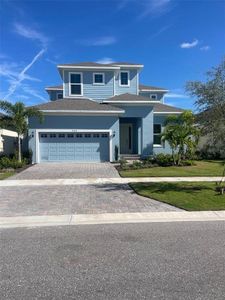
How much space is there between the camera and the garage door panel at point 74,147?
22.8 m

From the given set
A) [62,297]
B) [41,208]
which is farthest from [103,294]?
[41,208]

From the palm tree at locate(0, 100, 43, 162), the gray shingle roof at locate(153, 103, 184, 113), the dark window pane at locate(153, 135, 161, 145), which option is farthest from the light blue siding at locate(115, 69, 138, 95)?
the palm tree at locate(0, 100, 43, 162)

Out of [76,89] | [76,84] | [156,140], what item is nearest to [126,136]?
[156,140]

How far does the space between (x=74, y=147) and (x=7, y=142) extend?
657 cm

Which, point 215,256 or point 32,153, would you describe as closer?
point 215,256

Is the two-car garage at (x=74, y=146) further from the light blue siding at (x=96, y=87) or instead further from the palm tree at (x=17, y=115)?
the light blue siding at (x=96, y=87)

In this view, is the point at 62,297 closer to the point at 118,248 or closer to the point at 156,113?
the point at 118,248

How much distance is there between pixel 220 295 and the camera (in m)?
3.84

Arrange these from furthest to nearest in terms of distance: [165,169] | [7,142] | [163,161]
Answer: [7,142] → [163,161] → [165,169]

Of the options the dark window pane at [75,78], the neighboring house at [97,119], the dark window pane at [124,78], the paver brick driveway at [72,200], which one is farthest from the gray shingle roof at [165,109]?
the paver brick driveway at [72,200]

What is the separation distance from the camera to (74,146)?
2292 cm

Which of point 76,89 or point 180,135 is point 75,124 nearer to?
point 76,89

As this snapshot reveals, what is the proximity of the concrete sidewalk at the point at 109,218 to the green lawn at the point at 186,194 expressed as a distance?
2.20 feet

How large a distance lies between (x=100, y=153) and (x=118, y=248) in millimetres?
17586
